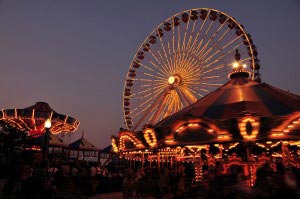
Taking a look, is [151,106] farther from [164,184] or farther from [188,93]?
[164,184]

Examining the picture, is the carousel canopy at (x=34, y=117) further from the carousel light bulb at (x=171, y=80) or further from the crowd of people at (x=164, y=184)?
the carousel light bulb at (x=171, y=80)

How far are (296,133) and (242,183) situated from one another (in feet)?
12.1

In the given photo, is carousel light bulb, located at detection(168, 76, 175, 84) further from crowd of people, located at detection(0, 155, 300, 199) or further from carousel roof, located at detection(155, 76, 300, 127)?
crowd of people, located at detection(0, 155, 300, 199)

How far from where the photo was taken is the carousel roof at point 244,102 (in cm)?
881

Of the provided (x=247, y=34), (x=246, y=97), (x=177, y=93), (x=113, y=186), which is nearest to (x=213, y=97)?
(x=246, y=97)

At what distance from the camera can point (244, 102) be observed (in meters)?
9.16

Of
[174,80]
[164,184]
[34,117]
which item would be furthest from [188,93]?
[34,117]

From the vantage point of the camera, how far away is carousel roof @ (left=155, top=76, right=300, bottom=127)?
881 cm

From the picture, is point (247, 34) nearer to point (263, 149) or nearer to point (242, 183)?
point (263, 149)

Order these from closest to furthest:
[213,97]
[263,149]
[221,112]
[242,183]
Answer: [242,183] → [221,112] → [213,97] → [263,149]

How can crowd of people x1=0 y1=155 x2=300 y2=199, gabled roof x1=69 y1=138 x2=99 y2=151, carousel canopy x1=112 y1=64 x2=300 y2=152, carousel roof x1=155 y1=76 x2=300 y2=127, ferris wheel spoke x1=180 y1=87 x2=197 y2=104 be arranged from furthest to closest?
gabled roof x1=69 y1=138 x2=99 y2=151 → ferris wheel spoke x1=180 y1=87 x2=197 y2=104 → carousel roof x1=155 y1=76 x2=300 y2=127 → carousel canopy x1=112 y1=64 x2=300 y2=152 → crowd of people x1=0 y1=155 x2=300 y2=199

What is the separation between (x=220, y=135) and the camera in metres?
8.09

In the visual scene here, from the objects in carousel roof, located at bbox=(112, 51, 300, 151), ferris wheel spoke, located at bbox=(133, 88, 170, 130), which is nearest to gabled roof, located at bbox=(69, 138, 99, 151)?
ferris wheel spoke, located at bbox=(133, 88, 170, 130)

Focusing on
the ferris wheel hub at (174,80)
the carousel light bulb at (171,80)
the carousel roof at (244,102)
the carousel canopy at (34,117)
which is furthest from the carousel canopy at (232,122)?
the carousel canopy at (34,117)
